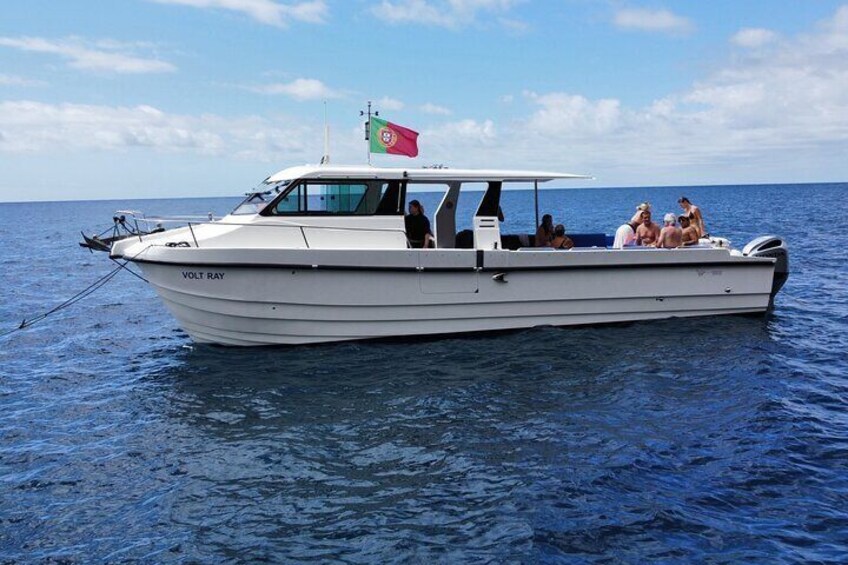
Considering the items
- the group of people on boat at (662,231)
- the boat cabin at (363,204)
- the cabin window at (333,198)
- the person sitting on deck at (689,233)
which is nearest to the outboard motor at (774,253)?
the person sitting on deck at (689,233)

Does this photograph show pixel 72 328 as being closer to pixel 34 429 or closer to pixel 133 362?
pixel 133 362

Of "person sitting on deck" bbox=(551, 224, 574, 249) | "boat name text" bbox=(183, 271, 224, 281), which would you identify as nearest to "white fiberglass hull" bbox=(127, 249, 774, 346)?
"boat name text" bbox=(183, 271, 224, 281)

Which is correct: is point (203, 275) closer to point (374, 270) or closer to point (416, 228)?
point (374, 270)

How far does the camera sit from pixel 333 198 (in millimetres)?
11102

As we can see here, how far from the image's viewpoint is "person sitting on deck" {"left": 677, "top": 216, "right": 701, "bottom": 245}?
42.1 ft

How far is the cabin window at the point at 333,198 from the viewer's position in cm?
1088

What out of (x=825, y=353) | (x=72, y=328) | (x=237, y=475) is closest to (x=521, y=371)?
(x=237, y=475)

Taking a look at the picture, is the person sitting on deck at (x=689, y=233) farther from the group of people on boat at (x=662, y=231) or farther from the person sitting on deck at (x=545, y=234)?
Result: the person sitting on deck at (x=545, y=234)

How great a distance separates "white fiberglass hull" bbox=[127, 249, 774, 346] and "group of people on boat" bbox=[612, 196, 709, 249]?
2.15 feet

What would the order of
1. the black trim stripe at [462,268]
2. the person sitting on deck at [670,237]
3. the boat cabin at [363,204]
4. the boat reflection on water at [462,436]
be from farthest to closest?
the person sitting on deck at [670,237], the boat cabin at [363,204], the black trim stripe at [462,268], the boat reflection on water at [462,436]

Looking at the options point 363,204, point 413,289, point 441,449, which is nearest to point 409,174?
point 363,204

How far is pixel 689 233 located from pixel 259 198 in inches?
313

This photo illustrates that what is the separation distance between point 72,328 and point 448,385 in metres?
9.30

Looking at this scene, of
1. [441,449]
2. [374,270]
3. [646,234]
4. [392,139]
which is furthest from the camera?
[646,234]
